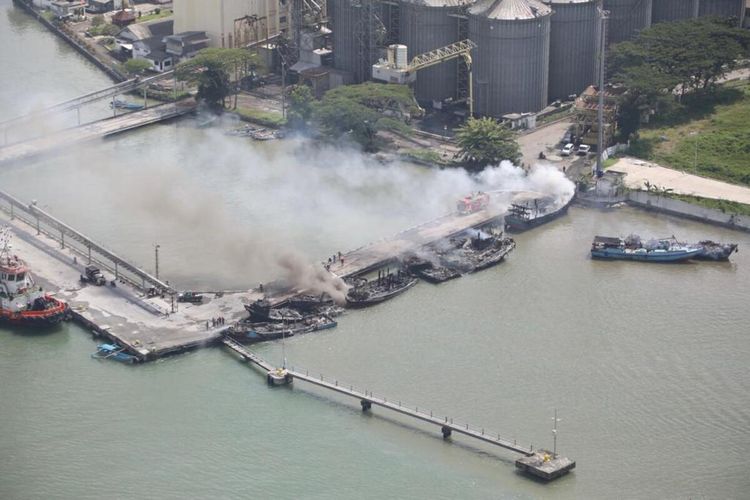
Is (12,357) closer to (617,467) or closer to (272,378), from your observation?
(272,378)

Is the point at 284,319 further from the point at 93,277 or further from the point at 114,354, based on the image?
the point at 93,277

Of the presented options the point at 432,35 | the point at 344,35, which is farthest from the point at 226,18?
the point at 432,35

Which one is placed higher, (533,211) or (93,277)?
(533,211)

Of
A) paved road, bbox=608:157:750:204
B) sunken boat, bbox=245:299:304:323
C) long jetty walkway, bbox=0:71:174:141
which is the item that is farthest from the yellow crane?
sunken boat, bbox=245:299:304:323

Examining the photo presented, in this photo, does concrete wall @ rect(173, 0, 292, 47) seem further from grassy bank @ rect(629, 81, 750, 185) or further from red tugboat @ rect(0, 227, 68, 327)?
red tugboat @ rect(0, 227, 68, 327)

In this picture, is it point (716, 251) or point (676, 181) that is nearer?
point (716, 251)

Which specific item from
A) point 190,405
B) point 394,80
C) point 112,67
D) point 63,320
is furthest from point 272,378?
point 112,67
